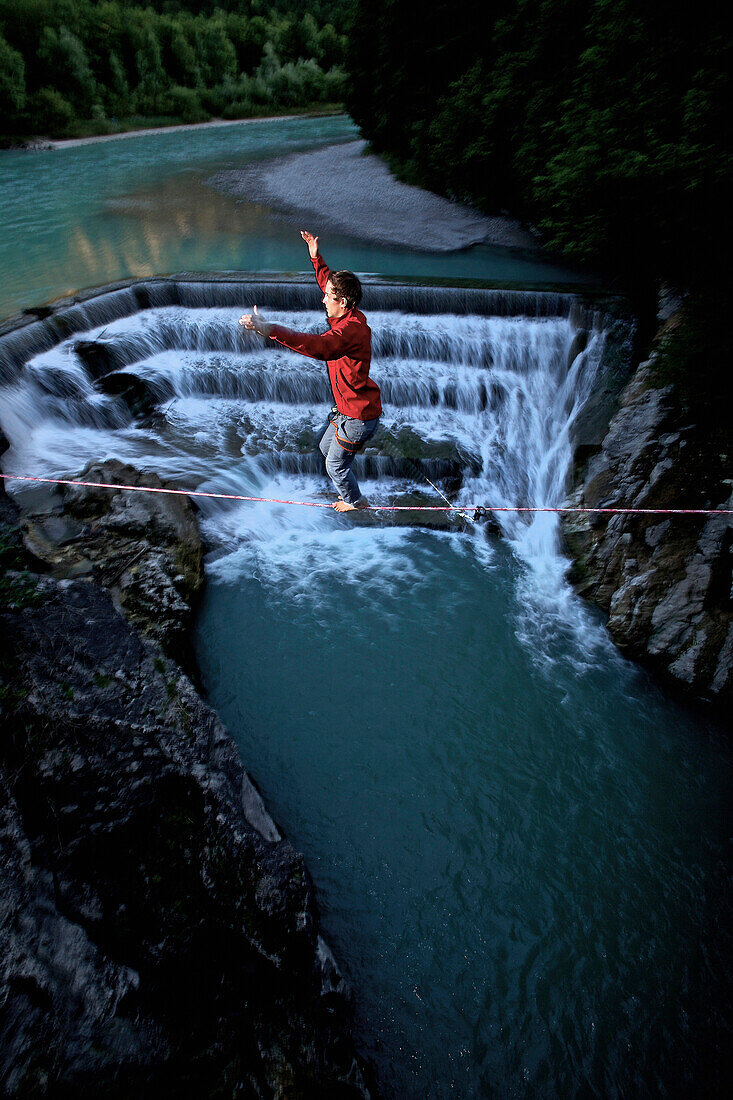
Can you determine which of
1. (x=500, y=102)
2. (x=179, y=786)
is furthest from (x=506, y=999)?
(x=500, y=102)

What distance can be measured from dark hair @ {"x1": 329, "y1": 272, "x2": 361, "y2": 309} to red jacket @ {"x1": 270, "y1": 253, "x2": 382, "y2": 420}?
0.28 feet

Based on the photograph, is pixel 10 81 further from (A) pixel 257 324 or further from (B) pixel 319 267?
(A) pixel 257 324

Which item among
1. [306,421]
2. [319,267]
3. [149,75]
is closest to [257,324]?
[319,267]

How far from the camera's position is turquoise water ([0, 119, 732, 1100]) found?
3.03 metres

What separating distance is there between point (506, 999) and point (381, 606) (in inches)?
123

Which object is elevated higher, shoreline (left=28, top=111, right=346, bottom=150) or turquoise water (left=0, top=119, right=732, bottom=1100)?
shoreline (left=28, top=111, right=346, bottom=150)

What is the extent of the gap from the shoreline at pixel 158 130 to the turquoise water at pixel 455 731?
75.6 feet

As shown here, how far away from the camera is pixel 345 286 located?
3.62 metres

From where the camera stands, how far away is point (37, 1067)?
1723 millimetres

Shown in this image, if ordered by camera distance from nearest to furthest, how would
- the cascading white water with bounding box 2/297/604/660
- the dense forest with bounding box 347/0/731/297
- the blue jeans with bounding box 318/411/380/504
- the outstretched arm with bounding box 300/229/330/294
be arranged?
the outstretched arm with bounding box 300/229/330/294 → the blue jeans with bounding box 318/411/380/504 → the cascading white water with bounding box 2/297/604/660 → the dense forest with bounding box 347/0/731/297

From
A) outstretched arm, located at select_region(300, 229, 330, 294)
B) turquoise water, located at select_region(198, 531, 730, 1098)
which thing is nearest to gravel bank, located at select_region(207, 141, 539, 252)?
outstretched arm, located at select_region(300, 229, 330, 294)

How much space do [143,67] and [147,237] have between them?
103 ft

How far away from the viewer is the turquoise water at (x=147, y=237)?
33.0ft

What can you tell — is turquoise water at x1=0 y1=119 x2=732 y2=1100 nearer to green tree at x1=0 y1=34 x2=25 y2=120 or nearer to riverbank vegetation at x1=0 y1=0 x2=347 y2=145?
riverbank vegetation at x1=0 y1=0 x2=347 y2=145
